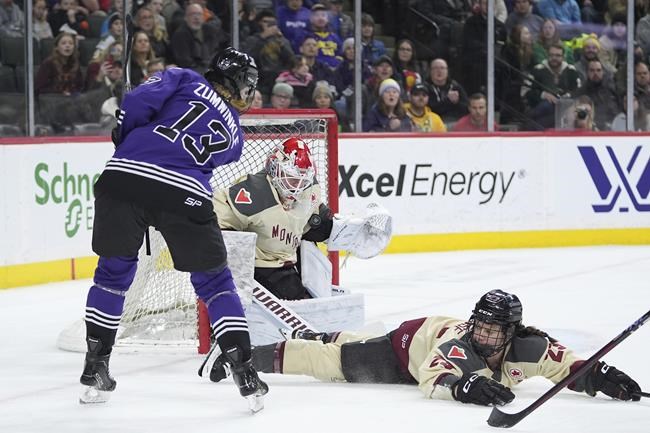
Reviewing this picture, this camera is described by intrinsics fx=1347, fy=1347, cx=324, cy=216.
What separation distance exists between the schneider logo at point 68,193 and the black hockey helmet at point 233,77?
3614 millimetres

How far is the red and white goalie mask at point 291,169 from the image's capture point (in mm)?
5230

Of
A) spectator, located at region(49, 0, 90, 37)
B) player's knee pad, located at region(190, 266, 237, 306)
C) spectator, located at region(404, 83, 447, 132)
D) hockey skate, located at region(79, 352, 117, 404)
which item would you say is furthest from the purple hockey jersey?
spectator, located at region(404, 83, 447, 132)

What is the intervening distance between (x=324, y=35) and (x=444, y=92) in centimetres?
104

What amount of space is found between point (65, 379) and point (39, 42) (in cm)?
365

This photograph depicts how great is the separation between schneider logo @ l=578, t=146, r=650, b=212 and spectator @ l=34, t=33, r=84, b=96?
3882mm

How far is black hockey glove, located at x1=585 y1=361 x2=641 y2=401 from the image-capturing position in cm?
413

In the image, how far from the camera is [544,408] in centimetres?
409

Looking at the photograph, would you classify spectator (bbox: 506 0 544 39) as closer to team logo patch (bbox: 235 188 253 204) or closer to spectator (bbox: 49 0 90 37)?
spectator (bbox: 49 0 90 37)

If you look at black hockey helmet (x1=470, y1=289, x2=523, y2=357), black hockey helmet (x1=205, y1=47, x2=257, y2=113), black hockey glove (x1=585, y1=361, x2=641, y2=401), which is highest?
black hockey helmet (x1=205, y1=47, x2=257, y2=113)

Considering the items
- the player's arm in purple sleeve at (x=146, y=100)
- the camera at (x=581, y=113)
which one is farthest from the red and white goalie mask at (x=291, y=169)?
the camera at (x=581, y=113)

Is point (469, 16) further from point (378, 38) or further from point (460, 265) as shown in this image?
point (460, 265)

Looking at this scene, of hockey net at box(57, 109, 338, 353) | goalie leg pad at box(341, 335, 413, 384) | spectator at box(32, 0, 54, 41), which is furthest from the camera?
spectator at box(32, 0, 54, 41)

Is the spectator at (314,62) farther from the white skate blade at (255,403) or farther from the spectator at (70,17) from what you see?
the white skate blade at (255,403)

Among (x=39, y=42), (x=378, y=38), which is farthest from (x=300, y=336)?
(x=378, y=38)
